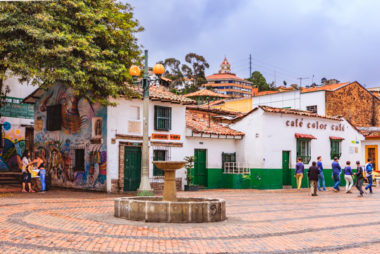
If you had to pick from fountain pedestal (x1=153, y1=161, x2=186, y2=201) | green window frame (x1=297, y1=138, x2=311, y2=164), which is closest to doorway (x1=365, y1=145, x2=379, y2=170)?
green window frame (x1=297, y1=138, x2=311, y2=164)

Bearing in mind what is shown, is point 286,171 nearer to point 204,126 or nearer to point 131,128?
point 204,126

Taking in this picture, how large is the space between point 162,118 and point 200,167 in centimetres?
366

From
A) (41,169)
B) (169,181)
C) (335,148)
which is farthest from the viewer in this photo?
(335,148)

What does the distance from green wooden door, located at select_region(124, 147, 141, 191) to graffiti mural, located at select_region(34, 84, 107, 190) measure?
3.43 ft

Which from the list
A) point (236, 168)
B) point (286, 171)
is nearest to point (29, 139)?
point (236, 168)

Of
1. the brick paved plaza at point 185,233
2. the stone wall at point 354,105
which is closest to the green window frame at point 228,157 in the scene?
the brick paved plaza at point 185,233

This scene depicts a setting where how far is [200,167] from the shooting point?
2416 centimetres

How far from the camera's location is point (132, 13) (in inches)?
802

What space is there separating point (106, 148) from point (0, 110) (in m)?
9.65

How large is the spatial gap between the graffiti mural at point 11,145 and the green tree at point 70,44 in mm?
9989

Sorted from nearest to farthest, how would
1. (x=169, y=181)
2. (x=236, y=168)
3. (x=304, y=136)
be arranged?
(x=169, y=181) < (x=236, y=168) < (x=304, y=136)

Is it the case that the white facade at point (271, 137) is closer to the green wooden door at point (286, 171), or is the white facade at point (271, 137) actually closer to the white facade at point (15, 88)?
the green wooden door at point (286, 171)

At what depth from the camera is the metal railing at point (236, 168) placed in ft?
83.0

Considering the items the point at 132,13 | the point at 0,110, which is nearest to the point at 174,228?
the point at 132,13
